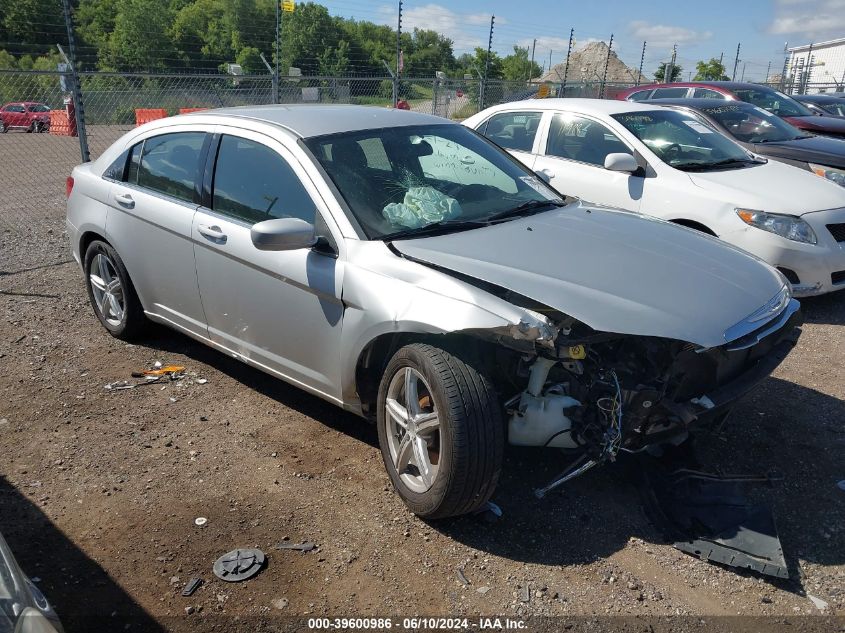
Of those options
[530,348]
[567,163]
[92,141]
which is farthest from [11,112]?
[530,348]

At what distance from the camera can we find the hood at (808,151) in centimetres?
772

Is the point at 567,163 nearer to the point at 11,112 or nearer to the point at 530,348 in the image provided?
the point at 530,348

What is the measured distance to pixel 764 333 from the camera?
325cm

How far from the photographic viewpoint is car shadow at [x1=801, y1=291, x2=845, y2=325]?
19.4ft

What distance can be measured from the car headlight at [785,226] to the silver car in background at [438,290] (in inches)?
85.0

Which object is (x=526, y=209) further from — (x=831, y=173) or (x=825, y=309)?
(x=831, y=173)

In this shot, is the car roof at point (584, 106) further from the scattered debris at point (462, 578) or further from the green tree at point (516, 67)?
the green tree at point (516, 67)

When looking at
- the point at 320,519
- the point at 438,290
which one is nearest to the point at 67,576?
the point at 320,519

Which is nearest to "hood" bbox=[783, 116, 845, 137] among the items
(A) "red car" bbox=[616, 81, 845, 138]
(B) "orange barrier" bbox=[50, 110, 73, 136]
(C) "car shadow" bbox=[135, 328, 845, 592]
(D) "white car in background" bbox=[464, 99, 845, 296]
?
(A) "red car" bbox=[616, 81, 845, 138]

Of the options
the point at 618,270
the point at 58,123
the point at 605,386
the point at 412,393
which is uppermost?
the point at 618,270

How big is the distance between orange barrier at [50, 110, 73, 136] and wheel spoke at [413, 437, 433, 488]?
1773 cm

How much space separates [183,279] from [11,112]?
19.8 metres

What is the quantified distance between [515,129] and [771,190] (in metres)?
2.48

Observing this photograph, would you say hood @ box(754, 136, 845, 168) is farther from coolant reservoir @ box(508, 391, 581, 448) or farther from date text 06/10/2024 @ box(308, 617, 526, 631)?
date text 06/10/2024 @ box(308, 617, 526, 631)
